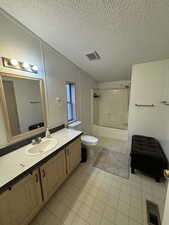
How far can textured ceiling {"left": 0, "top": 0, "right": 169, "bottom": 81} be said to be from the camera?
3.58ft

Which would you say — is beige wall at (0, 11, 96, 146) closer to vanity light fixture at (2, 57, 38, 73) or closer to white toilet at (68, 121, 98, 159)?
vanity light fixture at (2, 57, 38, 73)

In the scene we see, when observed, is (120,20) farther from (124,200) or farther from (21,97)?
(124,200)

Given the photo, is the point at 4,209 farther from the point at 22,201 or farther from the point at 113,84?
the point at 113,84

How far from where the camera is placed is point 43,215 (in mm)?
1300

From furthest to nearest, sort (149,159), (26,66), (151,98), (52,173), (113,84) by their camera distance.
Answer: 1. (113,84)
2. (151,98)
3. (149,159)
4. (26,66)
5. (52,173)

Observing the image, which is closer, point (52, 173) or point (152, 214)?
point (152, 214)

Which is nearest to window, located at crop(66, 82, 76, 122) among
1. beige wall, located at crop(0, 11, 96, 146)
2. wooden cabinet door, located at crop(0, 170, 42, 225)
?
beige wall, located at crop(0, 11, 96, 146)

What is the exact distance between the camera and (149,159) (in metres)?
1.72

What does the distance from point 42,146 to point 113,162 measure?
5.43 feet

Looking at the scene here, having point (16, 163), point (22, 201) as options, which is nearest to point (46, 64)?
point (16, 163)

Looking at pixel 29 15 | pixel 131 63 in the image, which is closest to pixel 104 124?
pixel 131 63

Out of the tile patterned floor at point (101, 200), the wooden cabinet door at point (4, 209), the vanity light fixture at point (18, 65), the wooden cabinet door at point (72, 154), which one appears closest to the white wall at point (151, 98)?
the tile patterned floor at point (101, 200)

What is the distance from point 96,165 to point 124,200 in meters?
0.81

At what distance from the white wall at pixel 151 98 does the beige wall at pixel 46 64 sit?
4.84 ft
